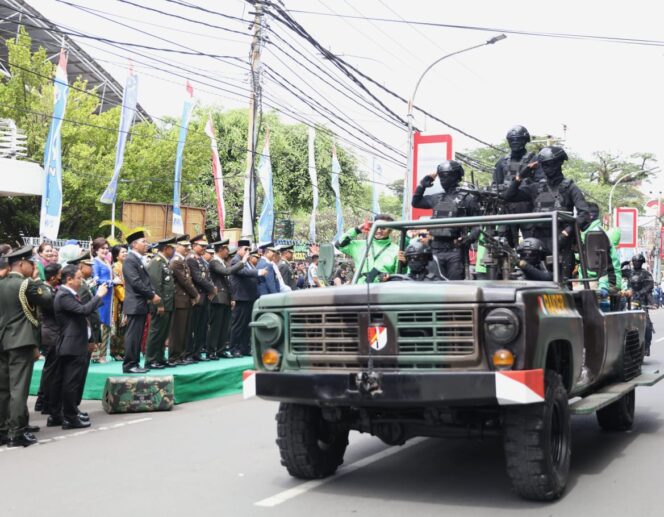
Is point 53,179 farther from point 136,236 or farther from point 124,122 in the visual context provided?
point 136,236

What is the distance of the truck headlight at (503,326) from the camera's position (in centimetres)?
541

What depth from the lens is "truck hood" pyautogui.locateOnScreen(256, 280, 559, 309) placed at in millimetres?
5535

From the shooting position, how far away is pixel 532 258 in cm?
698

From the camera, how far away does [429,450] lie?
25.5ft

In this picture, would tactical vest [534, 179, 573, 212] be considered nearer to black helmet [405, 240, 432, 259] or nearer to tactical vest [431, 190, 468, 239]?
tactical vest [431, 190, 468, 239]

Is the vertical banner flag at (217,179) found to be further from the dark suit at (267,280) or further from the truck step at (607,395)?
the truck step at (607,395)

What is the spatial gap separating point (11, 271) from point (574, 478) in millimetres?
5470

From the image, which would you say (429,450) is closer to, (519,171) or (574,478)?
(574,478)

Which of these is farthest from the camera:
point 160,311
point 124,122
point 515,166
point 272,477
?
point 124,122

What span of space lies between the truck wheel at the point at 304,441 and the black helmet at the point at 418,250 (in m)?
1.60

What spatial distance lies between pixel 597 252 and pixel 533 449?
2.08 m

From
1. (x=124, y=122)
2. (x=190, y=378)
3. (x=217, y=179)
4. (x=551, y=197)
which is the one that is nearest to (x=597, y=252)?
(x=551, y=197)

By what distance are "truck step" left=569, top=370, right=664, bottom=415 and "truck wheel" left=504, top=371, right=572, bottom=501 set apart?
474mm

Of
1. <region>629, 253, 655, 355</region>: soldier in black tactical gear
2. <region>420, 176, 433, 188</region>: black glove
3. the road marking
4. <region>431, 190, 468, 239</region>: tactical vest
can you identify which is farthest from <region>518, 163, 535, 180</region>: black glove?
<region>629, 253, 655, 355</region>: soldier in black tactical gear
